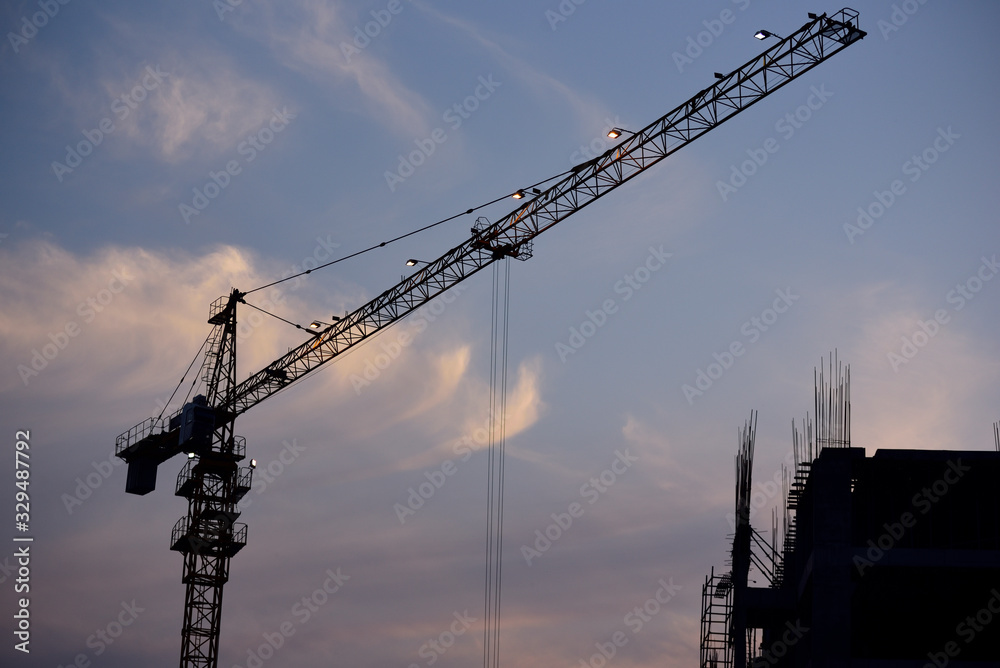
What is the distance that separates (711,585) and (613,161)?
850 inches

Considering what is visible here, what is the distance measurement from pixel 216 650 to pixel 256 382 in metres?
15.5

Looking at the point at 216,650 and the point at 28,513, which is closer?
the point at 28,513

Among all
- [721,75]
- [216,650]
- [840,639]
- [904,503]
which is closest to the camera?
[840,639]

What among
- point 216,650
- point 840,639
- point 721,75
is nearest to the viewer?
point 840,639

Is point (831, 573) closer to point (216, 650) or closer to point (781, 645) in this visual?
point (781, 645)

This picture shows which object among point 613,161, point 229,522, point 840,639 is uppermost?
point 613,161

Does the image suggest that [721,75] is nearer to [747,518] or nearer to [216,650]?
[747,518]

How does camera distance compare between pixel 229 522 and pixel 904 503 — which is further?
pixel 229 522

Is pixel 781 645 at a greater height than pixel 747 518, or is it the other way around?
pixel 747 518

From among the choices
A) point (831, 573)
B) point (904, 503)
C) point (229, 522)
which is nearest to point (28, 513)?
point (229, 522)

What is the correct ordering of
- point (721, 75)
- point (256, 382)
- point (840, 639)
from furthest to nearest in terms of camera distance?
point (256, 382), point (721, 75), point (840, 639)

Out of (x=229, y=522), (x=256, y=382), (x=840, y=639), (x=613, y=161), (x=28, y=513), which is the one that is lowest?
(x=840, y=639)

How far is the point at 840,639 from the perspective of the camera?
164 ft

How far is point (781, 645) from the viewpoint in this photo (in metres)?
63.3
